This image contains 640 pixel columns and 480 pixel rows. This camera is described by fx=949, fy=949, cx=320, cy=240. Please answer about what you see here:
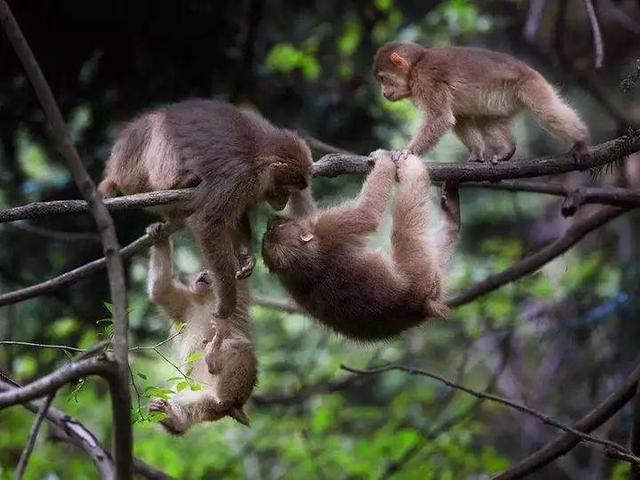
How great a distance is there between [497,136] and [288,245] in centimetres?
196

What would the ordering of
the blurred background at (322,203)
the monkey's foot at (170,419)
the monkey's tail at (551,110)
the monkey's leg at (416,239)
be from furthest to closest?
the blurred background at (322,203) < the monkey's tail at (551,110) < the monkey's foot at (170,419) < the monkey's leg at (416,239)

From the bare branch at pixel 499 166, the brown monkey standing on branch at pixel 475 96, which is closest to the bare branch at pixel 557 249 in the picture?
the brown monkey standing on branch at pixel 475 96

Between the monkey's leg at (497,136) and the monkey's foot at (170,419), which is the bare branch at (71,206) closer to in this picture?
the monkey's foot at (170,419)

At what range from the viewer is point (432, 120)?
20.5 feet

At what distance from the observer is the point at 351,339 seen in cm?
528

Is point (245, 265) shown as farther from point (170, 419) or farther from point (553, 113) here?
point (553, 113)

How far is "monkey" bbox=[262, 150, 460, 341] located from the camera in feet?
16.6

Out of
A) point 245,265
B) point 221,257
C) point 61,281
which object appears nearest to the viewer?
point 61,281

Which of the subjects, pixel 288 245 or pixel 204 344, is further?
pixel 204 344

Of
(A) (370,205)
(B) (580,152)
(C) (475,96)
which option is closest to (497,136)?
(C) (475,96)

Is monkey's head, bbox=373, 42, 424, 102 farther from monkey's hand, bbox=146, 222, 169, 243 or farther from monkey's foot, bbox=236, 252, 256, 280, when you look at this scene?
monkey's hand, bbox=146, 222, 169, 243

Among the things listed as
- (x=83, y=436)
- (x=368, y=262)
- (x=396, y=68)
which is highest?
(x=396, y=68)

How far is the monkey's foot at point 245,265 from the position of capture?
17.8 feet

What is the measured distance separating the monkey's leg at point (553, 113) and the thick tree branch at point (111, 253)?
3147 millimetres
